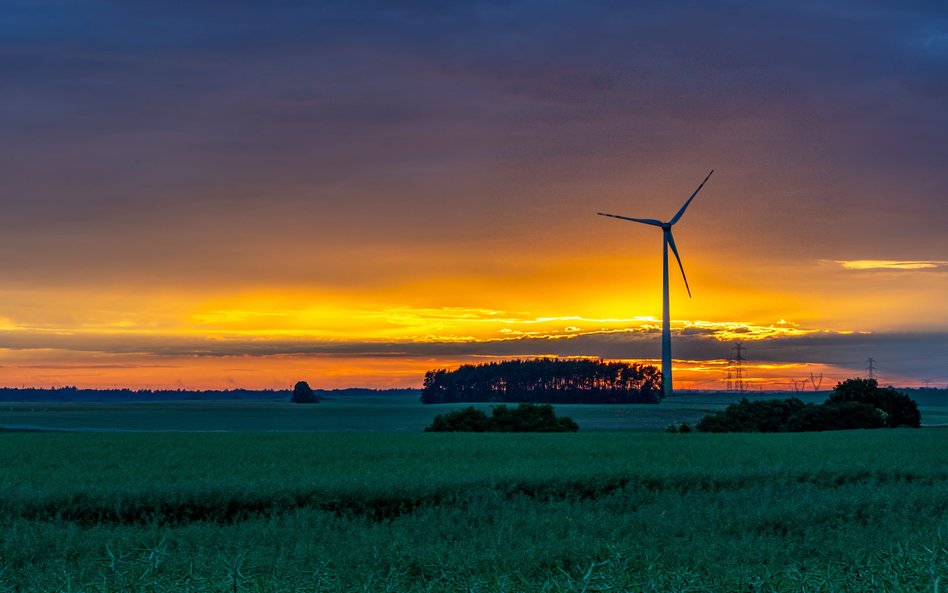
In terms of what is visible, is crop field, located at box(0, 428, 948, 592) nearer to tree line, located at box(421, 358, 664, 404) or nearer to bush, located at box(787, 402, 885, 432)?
bush, located at box(787, 402, 885, 432)

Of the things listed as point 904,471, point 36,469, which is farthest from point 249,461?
point 904,471

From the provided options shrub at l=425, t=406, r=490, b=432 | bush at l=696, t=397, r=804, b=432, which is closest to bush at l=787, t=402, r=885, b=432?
bush at l=696, t=397, r=804, b=432

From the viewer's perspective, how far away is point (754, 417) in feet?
244

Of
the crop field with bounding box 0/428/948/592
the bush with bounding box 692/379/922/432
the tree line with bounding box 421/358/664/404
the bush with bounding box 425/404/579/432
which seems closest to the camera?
the crop field with bounding box 0/428/948/592

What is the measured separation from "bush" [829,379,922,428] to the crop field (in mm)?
36059

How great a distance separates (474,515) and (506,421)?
4815 centimetres

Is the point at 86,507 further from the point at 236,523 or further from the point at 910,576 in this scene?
the point at 910,576

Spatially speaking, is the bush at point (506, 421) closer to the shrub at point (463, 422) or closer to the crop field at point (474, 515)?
the shrub at point (463, 422)

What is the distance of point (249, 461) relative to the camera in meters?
36.8

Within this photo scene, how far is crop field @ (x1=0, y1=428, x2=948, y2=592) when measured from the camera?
1038 cm

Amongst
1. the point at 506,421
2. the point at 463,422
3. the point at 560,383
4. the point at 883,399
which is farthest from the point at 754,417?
the point at 560,383

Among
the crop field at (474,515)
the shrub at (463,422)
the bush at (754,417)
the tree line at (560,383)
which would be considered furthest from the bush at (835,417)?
the tree line at (560,383)

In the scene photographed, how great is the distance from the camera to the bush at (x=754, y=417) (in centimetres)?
Answer: 7320

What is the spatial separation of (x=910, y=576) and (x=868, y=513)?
16650 mm
